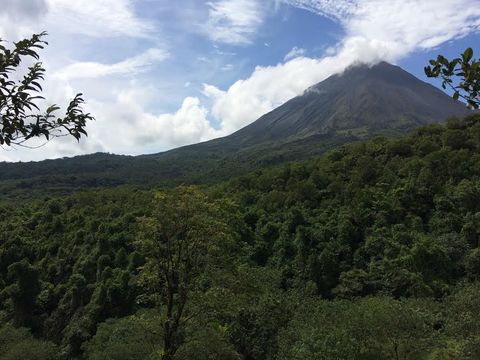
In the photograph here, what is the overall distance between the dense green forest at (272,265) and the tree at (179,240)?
0.05 m

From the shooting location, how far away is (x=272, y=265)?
1880 inches

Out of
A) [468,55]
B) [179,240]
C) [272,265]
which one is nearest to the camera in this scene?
[468,55]

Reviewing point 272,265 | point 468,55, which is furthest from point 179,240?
point 272,265

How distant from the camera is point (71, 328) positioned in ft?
153

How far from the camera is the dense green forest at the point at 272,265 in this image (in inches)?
582

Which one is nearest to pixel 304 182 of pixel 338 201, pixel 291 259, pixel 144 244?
pixel 338 201

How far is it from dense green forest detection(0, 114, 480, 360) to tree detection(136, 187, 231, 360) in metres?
0.05

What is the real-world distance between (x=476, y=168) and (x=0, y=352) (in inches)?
1962

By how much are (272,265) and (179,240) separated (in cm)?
3460

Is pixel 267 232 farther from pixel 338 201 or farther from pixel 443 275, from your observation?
pixel 443 275

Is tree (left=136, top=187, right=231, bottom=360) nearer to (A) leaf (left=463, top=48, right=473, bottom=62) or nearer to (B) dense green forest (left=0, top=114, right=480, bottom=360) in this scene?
(B) dense green forest (left=0, top=114, right=480, bottom=360)

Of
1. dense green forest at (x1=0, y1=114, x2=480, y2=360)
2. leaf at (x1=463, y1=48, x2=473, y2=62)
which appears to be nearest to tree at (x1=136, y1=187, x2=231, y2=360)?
dense green forest at (x1=0, y1=114, x2=480, y2=360)

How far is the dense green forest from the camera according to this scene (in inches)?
582

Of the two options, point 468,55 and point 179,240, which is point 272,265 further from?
point 468,55
